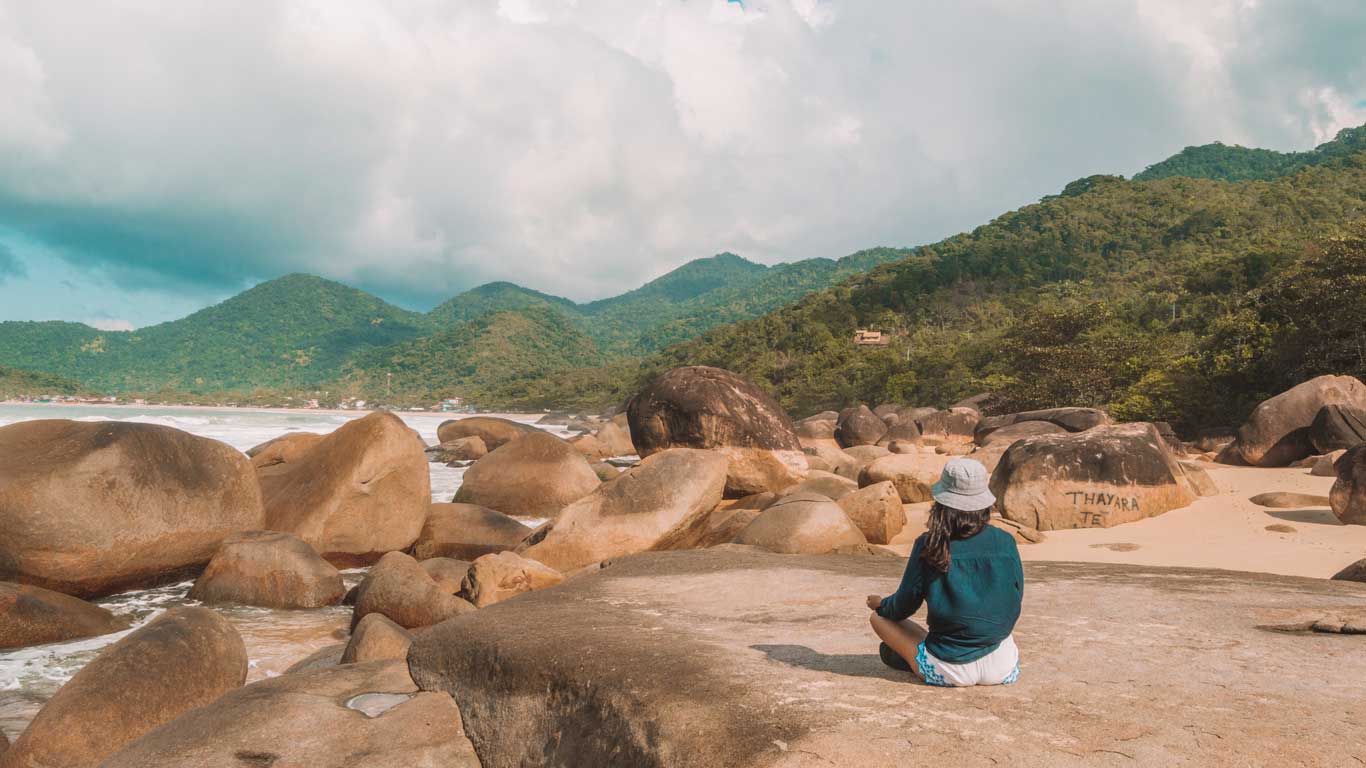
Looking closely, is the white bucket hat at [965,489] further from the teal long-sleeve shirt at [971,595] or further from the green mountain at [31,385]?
the green mountain at [31,385]

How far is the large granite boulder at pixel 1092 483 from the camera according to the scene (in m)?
10.0

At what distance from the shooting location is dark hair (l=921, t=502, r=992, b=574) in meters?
3.12

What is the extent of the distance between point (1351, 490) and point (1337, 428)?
25.0 feet

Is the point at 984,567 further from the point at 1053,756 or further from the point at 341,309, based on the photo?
the point at 341,309

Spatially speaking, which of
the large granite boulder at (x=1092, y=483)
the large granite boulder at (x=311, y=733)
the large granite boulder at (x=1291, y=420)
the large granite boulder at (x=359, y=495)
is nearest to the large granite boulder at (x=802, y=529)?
the large granite boulder at (x=1092, y=483)

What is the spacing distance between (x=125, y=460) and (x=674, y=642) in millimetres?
7175

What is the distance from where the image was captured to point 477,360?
132 meters

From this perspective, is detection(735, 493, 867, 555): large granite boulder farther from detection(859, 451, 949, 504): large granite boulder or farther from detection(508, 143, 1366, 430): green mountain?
detection(508, 143, 1366, 430): green mountain

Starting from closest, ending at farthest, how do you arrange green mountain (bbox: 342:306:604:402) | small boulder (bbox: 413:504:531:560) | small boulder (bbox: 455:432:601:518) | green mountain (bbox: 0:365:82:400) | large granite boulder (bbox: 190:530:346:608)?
large granite boulder (bbox: 190:530:346:608)
small boulder (bbox: 413:504:531:560)
small boulder (bbox: 455:432:601:518)
green mountain (bbox: 0:365:82:400)
green mountain (bbox: 342:306:604:402)

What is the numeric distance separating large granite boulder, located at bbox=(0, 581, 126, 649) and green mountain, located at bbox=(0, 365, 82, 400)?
104 meters

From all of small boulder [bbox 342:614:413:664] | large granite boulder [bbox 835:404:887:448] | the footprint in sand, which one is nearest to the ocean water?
small boulder [bbox 342:614:413:664]

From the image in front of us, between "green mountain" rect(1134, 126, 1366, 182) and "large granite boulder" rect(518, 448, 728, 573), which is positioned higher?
"green mountain" rect(1134, 126, 1366, 182)

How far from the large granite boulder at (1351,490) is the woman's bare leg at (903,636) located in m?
8.46

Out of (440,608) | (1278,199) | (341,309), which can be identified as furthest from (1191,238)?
→ (341,309)
